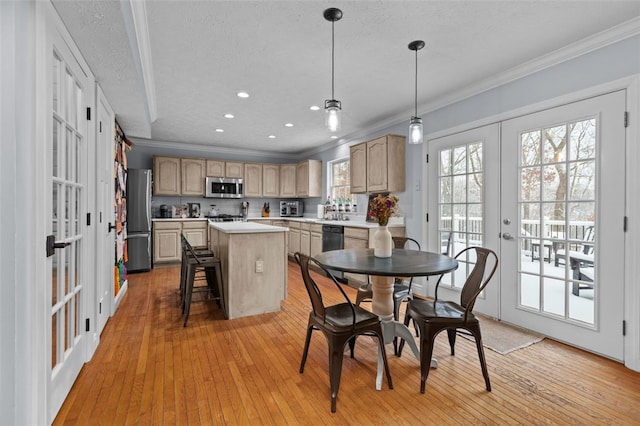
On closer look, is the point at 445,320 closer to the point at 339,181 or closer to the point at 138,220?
the point at 339,181

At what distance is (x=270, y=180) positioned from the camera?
23.4 feet

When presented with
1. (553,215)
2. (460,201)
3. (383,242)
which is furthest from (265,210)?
(553,215)

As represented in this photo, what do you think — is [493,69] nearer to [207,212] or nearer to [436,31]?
[436,31]

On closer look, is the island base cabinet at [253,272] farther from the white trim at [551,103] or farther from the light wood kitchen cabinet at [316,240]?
the white trim at [551,103]

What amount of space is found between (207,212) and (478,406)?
6.16 meters

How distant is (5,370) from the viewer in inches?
49.6

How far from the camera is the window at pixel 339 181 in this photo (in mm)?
5980

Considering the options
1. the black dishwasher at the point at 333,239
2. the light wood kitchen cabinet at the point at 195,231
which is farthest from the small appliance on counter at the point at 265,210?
the black dishwasher at the point at 333,239

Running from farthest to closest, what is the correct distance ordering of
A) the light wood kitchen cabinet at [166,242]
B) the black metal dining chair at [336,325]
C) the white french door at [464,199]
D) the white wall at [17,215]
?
the light wood kitchen cabinet at [166,242]
the white french door at [464,199]
the black metal dining chair at [336,325]
the white wall at [17,215]

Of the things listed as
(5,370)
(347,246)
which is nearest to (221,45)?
(5,370)

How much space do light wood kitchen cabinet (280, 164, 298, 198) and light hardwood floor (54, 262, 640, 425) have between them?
458 centimetres

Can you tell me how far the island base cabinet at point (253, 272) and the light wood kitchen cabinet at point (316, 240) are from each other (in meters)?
1.95

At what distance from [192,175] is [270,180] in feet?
5.48

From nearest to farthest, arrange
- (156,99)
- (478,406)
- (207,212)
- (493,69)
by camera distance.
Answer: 1. (478,406)
2. (493,69)
3. (156,99)
4. (207,212)
